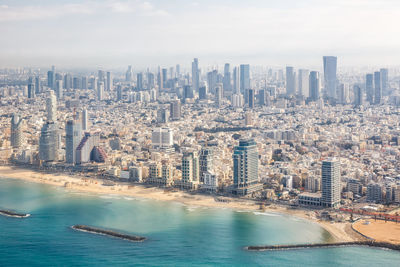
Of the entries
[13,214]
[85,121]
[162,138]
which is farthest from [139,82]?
[13,214]

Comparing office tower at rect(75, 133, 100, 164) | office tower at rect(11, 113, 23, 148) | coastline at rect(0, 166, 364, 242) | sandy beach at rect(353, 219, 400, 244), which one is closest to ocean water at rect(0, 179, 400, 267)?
coastline at rect(0, 166, 364, 242)

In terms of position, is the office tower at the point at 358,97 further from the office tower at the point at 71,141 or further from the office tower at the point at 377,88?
the office tower at the point at 71,141

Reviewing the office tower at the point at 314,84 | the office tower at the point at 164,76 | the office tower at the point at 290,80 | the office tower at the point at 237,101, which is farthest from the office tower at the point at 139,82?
the office tower at the point at 314,84

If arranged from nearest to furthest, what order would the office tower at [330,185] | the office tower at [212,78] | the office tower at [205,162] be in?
1. the office tower at [330,185]
2. the office tower at [205,162]
3. the office tower at [212,78]

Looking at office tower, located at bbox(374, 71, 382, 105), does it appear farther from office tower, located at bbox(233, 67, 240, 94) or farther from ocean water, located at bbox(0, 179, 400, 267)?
ocean water, located at bbox(0, 179, 400, 267)

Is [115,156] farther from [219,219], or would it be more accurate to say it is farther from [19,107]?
[19,107]

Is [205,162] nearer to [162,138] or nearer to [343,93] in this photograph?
[162,138]
